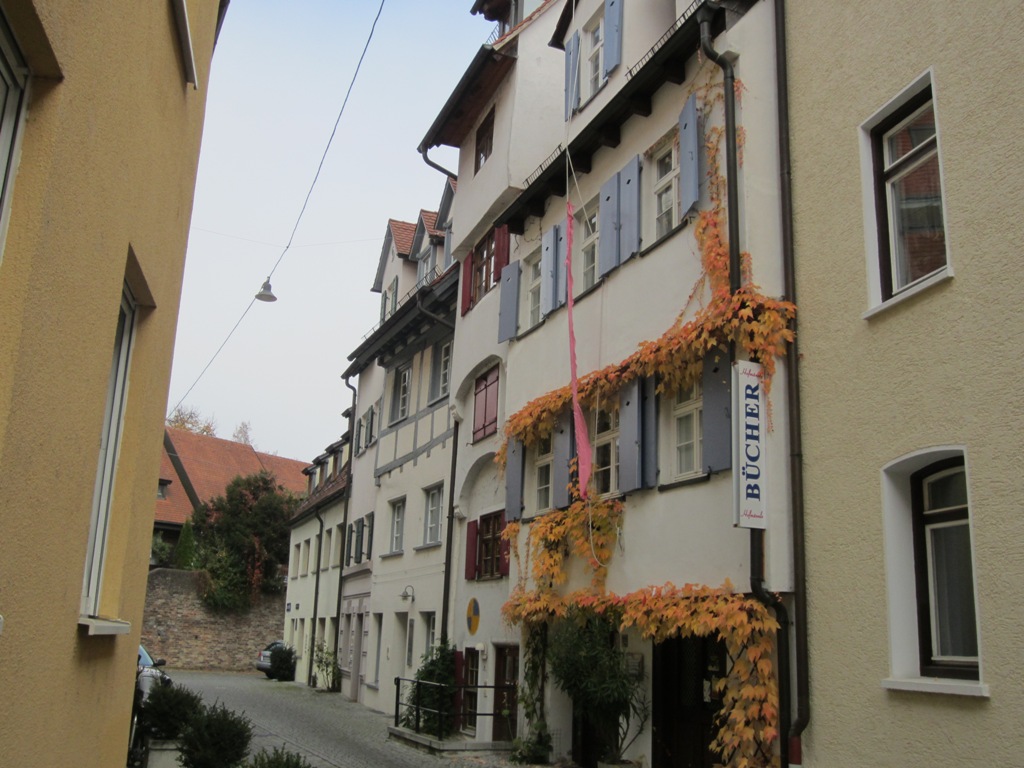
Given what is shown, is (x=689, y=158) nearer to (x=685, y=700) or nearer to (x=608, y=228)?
(x=608, y=228)

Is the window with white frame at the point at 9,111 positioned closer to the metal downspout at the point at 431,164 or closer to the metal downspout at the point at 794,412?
the metal downspout at the point at 794,412

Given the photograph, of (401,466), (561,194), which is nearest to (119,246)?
(561,194)

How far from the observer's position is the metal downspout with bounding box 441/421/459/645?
20422 mm

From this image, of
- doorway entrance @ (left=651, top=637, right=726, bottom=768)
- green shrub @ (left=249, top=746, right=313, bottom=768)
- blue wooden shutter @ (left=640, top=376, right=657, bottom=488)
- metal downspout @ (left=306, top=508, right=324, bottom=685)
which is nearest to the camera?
green shrub @ (left=249, top=746, right=313, bottom=768)

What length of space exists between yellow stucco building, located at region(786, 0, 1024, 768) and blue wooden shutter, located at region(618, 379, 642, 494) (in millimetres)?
2935

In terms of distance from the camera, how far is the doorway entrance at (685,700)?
38.9 feet

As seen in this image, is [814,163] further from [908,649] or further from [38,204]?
[38,204]

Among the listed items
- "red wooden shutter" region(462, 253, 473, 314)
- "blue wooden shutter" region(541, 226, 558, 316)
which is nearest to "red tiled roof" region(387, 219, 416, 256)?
"red wooden shutter" region(462, 253, 473, 314)

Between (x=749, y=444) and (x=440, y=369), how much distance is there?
14371mm

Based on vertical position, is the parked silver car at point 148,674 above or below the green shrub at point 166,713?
above

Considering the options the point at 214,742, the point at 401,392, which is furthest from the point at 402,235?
the point at 214,742

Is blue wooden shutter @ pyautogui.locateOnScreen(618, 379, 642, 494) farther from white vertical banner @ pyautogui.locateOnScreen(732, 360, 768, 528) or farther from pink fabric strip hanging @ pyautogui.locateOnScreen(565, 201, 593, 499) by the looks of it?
white vertical banner @ pyautogui.locateOnScreen(732, 360, 768, 528)

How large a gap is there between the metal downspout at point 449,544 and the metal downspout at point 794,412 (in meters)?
11.5

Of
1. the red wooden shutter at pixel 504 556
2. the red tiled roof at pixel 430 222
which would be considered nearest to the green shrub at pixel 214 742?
the red wooden shutter at pixel 504 556
